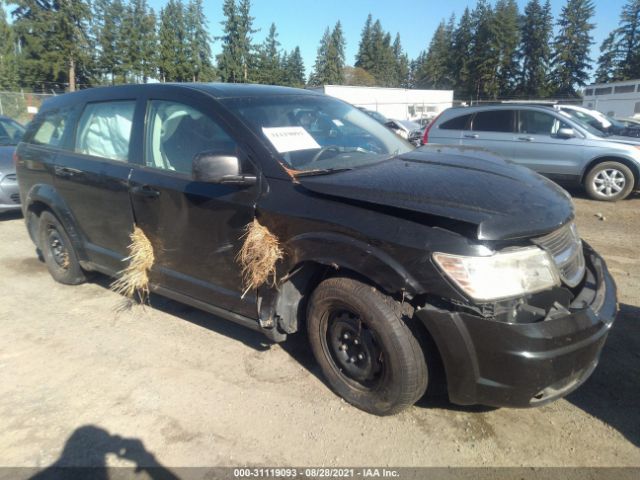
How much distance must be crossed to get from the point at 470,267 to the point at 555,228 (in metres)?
0.59

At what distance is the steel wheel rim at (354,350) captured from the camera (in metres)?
2.63

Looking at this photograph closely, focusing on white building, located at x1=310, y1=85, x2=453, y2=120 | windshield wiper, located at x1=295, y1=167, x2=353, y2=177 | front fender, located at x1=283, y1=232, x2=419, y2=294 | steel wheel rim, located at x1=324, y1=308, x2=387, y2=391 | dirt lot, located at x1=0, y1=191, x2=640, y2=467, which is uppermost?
white building, located at x1=310, y1=85, x2=453, y2=120

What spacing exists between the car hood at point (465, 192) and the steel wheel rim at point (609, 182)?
6.52 m

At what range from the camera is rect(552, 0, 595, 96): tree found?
7319cm

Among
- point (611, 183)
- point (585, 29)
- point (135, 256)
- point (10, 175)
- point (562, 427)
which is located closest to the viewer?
point (562, 427)

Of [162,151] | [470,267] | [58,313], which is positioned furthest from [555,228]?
[58,313]

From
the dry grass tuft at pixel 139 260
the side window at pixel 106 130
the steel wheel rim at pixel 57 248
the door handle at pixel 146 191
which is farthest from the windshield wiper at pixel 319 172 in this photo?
the steel wheel rim at pixel 57 248

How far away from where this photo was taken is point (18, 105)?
2556cm

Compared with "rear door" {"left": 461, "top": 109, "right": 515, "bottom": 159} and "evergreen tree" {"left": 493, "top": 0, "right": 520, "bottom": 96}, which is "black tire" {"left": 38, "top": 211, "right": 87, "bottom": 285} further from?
"evergreen tree" {"left": 493, "top": 0, "right": 520, "bottom": 96}

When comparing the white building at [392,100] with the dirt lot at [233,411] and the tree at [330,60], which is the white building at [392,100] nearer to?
the dirt lot at [233,411]

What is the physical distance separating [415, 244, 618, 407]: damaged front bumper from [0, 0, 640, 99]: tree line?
6035 cm

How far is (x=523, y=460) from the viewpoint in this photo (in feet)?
7.89

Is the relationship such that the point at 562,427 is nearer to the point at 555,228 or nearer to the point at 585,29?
the point at 555,228

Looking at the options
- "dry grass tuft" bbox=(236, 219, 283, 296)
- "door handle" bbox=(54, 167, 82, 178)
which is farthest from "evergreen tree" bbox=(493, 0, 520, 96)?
"dry grass tuft" bbox=(236, 219, 283, 296)
